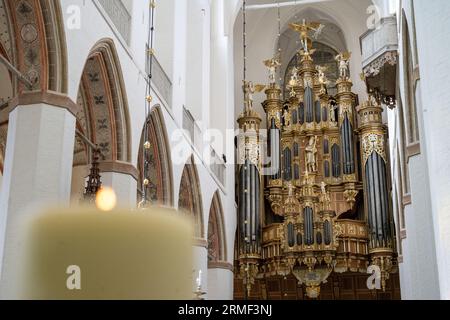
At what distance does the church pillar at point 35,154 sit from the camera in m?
7.95

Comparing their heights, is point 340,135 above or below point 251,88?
below

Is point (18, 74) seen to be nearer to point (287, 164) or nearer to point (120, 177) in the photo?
point (120, 177)

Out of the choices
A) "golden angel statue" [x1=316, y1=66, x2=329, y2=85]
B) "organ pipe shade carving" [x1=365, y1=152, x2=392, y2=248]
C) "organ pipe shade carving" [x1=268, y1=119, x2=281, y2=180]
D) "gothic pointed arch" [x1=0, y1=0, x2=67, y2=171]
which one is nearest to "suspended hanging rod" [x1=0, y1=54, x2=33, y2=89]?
"gothic pointed arch" [x1=0, y1=0, x2=67, y2=171]

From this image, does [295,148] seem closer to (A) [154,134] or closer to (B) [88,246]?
(A) [154,134]

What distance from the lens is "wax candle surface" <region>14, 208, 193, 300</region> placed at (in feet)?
5.99

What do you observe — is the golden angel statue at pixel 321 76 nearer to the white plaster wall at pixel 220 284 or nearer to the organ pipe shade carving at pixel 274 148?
the organ pipe shade carving at pixel 274 148

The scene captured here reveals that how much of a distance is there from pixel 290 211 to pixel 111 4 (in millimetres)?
10153

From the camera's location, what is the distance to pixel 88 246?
5.96ft

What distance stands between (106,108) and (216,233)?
846 centimetres

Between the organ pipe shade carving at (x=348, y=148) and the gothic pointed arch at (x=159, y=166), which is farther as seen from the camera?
the organ pipe shade carving at (x=348, y=148)

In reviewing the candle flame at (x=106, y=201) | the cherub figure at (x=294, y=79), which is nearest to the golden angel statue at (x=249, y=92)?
the cherub figure at (x=294, y=79)

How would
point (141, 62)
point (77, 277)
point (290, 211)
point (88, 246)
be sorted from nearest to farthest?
1. point (88, 246)
2. point (77, 277)
3. point (141, 62)
4. point (290, 211)

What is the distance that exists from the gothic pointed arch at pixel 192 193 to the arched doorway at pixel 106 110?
4452 millimetres
